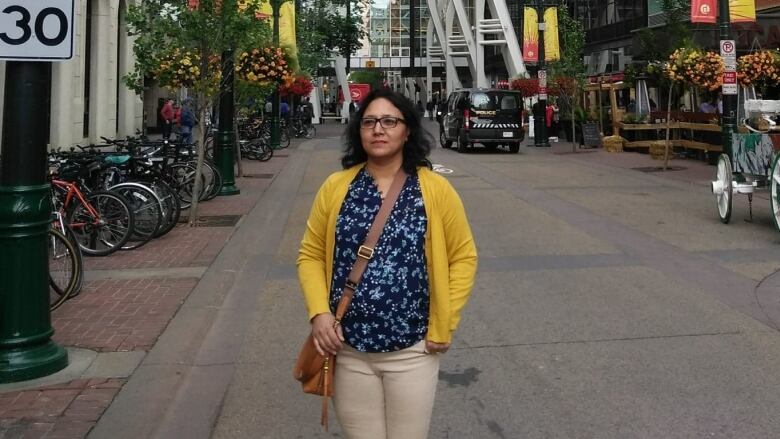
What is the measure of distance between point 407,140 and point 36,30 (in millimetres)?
2861

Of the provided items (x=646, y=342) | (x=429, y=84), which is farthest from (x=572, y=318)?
(x=429, y=84)

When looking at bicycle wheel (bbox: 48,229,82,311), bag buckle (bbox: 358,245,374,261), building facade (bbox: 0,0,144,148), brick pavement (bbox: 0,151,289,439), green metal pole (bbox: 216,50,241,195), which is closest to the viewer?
bag buckle (bbox: 358,245,374,261)

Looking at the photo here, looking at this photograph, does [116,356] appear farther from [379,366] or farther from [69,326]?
[379,366]

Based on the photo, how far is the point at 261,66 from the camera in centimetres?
1625

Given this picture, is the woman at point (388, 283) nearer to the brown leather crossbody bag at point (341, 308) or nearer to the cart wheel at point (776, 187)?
the brown leather crossbody bag at point (341, 308)

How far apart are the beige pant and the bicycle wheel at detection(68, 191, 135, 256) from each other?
21.7 ft

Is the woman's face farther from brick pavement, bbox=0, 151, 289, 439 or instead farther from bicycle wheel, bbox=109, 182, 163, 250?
bicycle wheel, bbox=109, 182, 163, 250

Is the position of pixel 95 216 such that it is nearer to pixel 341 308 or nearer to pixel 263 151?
pixel 341 308

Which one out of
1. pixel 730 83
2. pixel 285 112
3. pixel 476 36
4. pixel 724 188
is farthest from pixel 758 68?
pixel 476 36

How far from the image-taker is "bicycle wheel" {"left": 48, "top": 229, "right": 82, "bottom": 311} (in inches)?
253

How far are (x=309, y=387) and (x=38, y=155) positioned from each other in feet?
9.43

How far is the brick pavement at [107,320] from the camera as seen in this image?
420 centimetres

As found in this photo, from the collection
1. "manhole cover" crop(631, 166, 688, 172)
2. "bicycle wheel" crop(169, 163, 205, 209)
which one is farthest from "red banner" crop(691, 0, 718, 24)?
"bicycle wheel" crop(169, 163, 205, 209)

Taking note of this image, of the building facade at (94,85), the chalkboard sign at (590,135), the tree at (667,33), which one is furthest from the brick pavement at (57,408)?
the chalkboard sign at (590,135)
